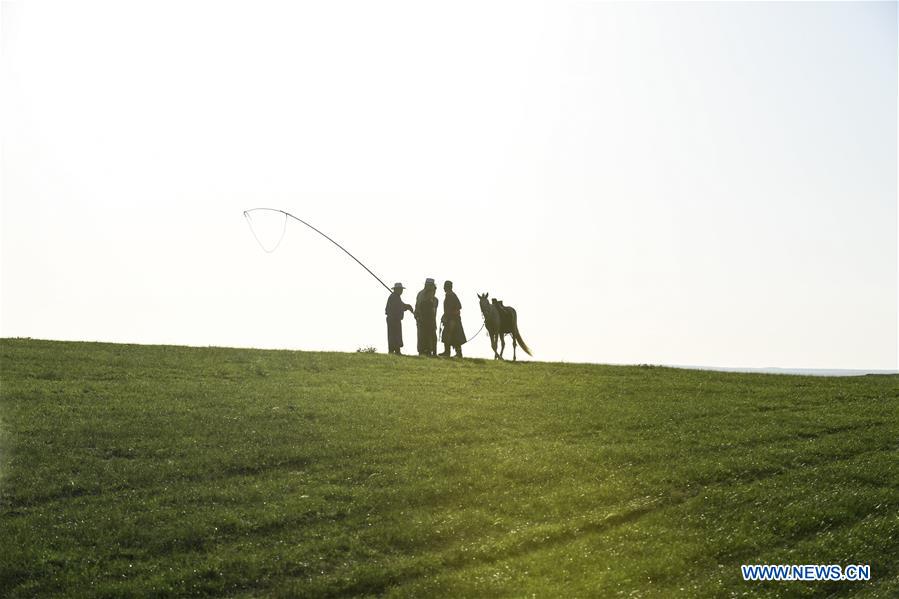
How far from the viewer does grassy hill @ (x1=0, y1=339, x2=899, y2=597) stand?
14.5 m

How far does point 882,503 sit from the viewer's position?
17.2m

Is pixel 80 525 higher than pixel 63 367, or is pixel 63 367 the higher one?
pixel 63 367

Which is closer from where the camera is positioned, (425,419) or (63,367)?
(425,419)

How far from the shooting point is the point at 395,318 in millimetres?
40250

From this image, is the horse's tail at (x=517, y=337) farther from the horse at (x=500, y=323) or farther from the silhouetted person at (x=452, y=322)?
the silhouetted person at (x=452, y=322)

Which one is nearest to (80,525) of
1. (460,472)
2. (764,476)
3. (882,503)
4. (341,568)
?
(341,568)

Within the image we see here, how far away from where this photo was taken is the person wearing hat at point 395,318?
4022 cm

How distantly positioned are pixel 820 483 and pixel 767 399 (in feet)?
33.2

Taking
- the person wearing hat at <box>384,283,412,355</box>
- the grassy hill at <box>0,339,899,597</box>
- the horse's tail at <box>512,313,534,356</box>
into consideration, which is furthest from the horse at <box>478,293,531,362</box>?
the grassy hill at <box>0,339,899,597</box>

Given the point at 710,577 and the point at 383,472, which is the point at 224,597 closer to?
the point at 383,472

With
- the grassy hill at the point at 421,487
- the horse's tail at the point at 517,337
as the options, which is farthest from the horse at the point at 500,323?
the grassy hill at the point at 421,487

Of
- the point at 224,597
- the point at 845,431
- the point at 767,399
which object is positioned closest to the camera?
the point at 224,597

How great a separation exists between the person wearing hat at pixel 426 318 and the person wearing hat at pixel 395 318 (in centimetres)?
82

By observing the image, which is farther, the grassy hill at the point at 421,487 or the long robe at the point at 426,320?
the long robe at the point at 426,320
